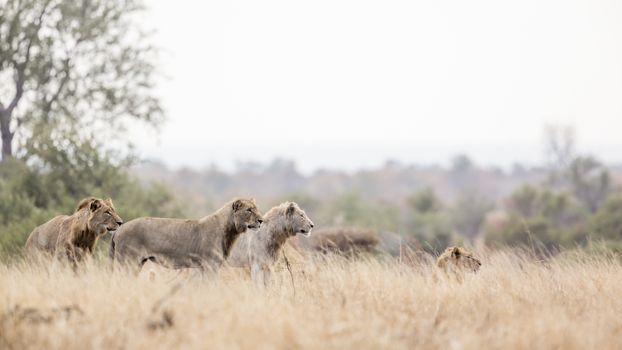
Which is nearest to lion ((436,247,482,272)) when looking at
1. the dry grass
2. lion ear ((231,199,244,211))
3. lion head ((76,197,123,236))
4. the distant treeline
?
the distant treeline

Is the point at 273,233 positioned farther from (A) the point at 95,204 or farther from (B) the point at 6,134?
(B) the point at 6,134

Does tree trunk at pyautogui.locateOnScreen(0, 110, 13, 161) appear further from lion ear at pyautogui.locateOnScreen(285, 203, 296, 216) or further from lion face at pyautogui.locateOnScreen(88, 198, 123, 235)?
lion face at pyautogui.locateOnScreen(88, 198, 123, 235)

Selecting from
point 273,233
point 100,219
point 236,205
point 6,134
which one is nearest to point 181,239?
point 236,205

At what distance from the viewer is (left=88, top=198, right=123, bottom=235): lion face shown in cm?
1053

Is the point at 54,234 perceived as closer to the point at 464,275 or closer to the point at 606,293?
the point at 464,275

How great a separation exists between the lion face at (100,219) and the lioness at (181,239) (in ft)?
0.39

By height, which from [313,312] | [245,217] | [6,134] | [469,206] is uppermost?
[6,134]

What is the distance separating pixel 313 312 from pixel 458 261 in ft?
11.9

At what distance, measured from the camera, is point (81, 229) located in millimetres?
10703

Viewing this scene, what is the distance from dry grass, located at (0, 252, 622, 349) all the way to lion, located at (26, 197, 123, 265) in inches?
33.5

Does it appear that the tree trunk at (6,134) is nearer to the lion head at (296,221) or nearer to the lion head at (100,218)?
the lion head at (296,221)

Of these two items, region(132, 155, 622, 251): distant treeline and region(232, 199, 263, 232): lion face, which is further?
region(132, 155, 622, 251): distant treeline

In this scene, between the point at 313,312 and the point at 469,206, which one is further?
the point at 469,206

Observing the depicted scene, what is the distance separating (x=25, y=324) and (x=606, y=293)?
5893 mm
